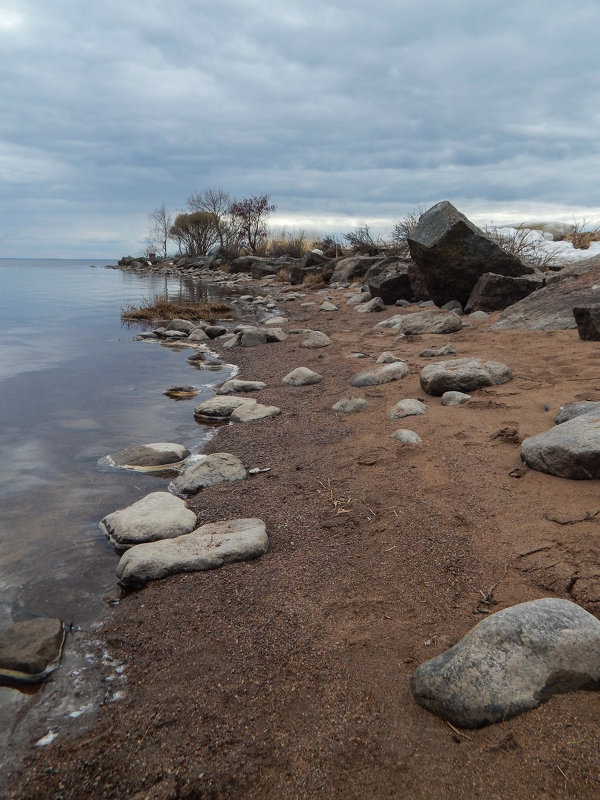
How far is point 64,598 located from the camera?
2771 mm

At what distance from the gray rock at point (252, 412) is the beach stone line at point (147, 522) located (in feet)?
6.91

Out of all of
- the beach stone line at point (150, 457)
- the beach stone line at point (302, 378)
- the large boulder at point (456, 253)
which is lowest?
the beach stone line at point (150, 457)

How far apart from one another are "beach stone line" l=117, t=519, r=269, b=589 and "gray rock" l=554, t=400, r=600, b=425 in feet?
7.23

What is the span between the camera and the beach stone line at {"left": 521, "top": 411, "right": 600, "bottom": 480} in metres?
2.91

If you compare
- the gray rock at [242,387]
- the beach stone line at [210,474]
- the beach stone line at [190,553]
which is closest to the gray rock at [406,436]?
the beach stone line at [210,474]

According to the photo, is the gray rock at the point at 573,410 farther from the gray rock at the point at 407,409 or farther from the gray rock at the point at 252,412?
the gray rock at the point at 252,412

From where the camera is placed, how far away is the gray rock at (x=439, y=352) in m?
6.66

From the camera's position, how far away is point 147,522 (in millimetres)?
3270

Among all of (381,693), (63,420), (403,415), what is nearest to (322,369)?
(403,415)

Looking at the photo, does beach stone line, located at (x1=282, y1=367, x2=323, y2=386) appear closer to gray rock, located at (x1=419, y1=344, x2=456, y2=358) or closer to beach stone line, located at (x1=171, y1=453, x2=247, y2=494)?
gray rock, located at (x1=419, y1=344, x2=456, y2=358)

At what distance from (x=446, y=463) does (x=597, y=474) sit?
36.7 inches

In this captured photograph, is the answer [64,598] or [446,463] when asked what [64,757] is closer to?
[64,598]

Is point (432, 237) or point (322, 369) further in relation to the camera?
point (432, 237)

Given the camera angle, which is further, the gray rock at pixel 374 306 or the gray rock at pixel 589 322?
the gray rock at pixel 374 306
